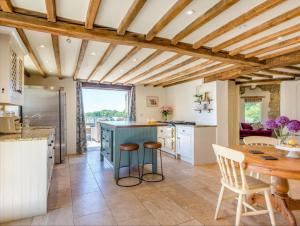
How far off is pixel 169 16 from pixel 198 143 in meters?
3.45

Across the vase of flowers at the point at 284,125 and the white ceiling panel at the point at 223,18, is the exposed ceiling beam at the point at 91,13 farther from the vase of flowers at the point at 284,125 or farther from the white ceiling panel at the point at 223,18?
the vase of flowers at the point at 284,125

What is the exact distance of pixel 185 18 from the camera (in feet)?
7.46

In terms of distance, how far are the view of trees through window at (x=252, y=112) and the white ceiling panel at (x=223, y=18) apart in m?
8.29

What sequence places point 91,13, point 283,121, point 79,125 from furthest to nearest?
1. point 79,125
2. point 283,121
3. point 91,13

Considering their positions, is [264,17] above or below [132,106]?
above

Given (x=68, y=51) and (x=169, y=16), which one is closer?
(x=169, y=16)

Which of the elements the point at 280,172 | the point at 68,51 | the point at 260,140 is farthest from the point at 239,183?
the point at 68,51

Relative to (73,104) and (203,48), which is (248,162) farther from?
(73,104)

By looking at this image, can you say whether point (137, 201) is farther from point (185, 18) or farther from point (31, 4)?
point (31, 4)

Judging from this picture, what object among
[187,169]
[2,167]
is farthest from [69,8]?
[187,169]

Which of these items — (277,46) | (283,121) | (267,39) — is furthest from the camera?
(277,46)

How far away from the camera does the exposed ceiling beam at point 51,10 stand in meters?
1.87

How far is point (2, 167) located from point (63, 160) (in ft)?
9.34

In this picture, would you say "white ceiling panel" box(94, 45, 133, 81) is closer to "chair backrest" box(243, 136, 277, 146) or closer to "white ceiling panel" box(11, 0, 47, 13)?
"white ceiling panel" box(11, 0, 47, 13)
